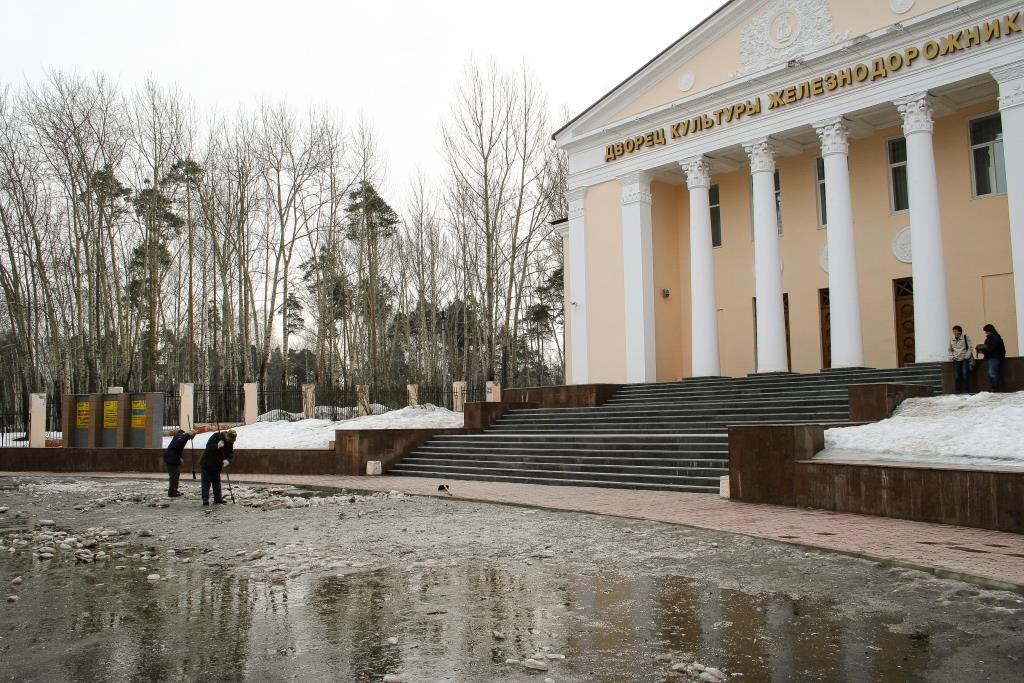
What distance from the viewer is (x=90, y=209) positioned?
3256 cm

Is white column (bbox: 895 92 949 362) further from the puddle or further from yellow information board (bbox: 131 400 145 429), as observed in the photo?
yellow information board (bbox: 131 400 145 429)

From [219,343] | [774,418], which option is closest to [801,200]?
[774,418]

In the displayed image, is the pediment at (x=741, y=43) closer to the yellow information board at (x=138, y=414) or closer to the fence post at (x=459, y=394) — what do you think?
the fence post at (x=459, y=394)

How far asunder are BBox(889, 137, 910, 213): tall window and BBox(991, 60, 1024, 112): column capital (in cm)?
393

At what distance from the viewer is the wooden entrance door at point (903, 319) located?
849 inches

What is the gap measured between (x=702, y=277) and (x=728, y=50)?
6.83 m

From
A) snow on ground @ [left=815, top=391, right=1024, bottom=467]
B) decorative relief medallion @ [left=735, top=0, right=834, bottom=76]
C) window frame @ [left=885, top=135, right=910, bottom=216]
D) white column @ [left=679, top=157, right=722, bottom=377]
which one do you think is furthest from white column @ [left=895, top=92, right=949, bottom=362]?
white column @ [left=679, top=157, right=722, bottom=377]

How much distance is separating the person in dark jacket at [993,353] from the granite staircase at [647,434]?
75.4 inches

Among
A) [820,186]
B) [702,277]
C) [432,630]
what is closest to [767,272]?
[702,277]

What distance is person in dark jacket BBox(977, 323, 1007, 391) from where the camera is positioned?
1460 cm

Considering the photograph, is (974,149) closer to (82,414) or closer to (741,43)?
(741,43)

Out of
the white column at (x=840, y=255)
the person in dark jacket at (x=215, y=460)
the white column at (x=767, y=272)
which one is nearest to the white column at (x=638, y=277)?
the white column at (x=767, y=272)

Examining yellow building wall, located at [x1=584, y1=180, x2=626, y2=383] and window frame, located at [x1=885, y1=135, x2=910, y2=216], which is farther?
yellow building wall, located at [x1=584, y1=180, x2=626, y2=383]

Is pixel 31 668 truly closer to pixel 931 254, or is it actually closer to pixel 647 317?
pixel 931 254
